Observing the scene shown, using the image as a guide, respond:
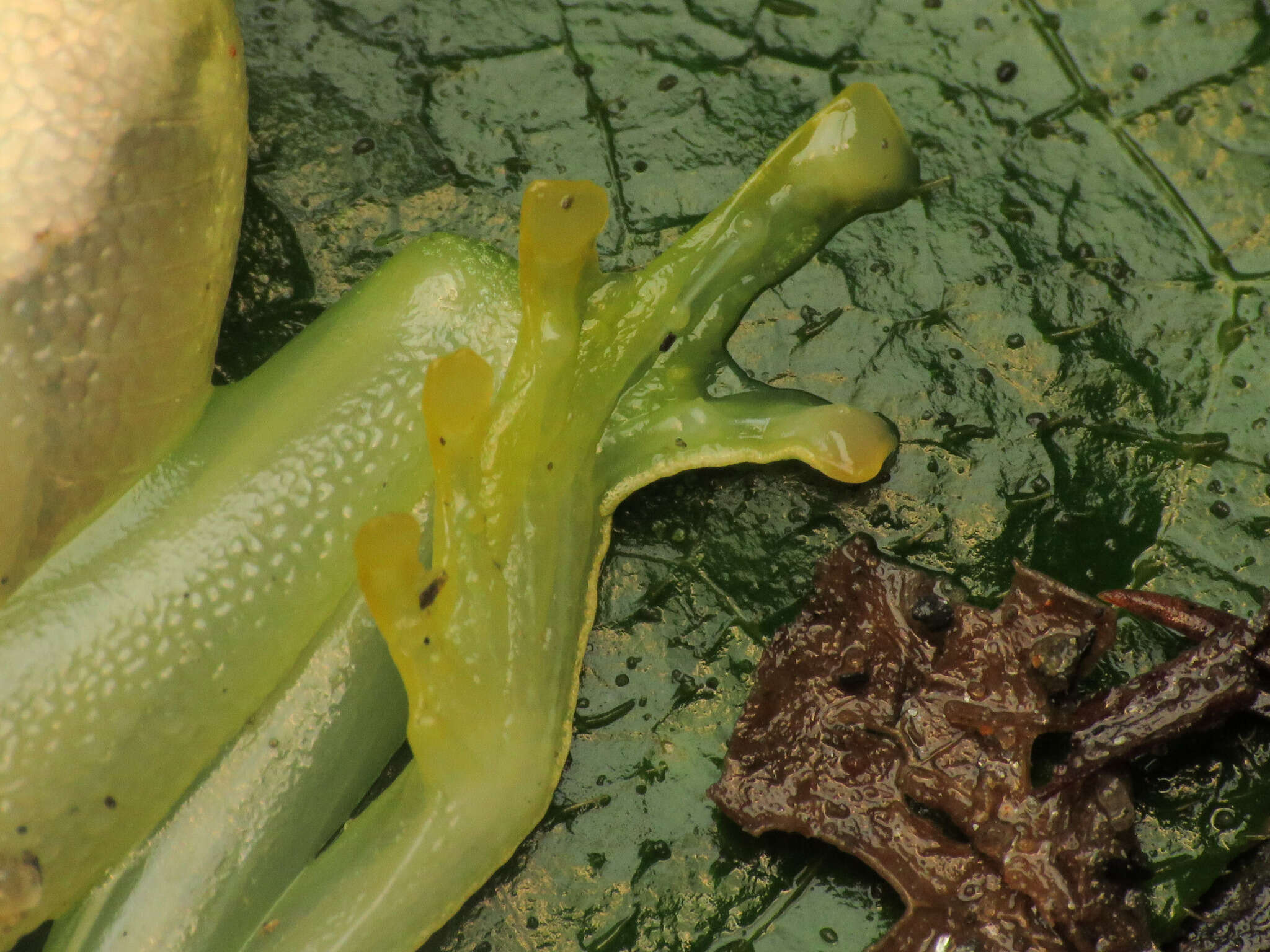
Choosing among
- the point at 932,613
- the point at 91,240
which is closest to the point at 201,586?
the point at 91,240

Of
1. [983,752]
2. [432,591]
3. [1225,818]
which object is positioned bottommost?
[1225,818]

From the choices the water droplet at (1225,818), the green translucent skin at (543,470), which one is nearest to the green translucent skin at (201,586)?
the green translucent skin at (543,470)

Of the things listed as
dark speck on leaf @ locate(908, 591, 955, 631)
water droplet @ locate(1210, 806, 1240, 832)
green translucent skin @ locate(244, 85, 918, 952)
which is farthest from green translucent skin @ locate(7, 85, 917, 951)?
water droplet @ locate(1210, 806, 1240, 832)

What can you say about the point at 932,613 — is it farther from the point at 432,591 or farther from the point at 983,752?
the point at 432,591

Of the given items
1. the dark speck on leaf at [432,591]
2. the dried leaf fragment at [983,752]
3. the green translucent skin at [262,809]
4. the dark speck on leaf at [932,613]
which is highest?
the dark speck on leaf at [432,591]

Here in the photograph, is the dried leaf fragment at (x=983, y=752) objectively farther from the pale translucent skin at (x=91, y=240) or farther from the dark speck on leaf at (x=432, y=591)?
the pale translucent skin at (x=91, y=240)

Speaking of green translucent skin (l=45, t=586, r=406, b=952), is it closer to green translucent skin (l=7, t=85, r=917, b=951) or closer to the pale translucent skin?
green translucent skin (l=7, t=85, r=917, b=951)

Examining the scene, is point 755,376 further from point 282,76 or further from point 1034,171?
point 282,76
